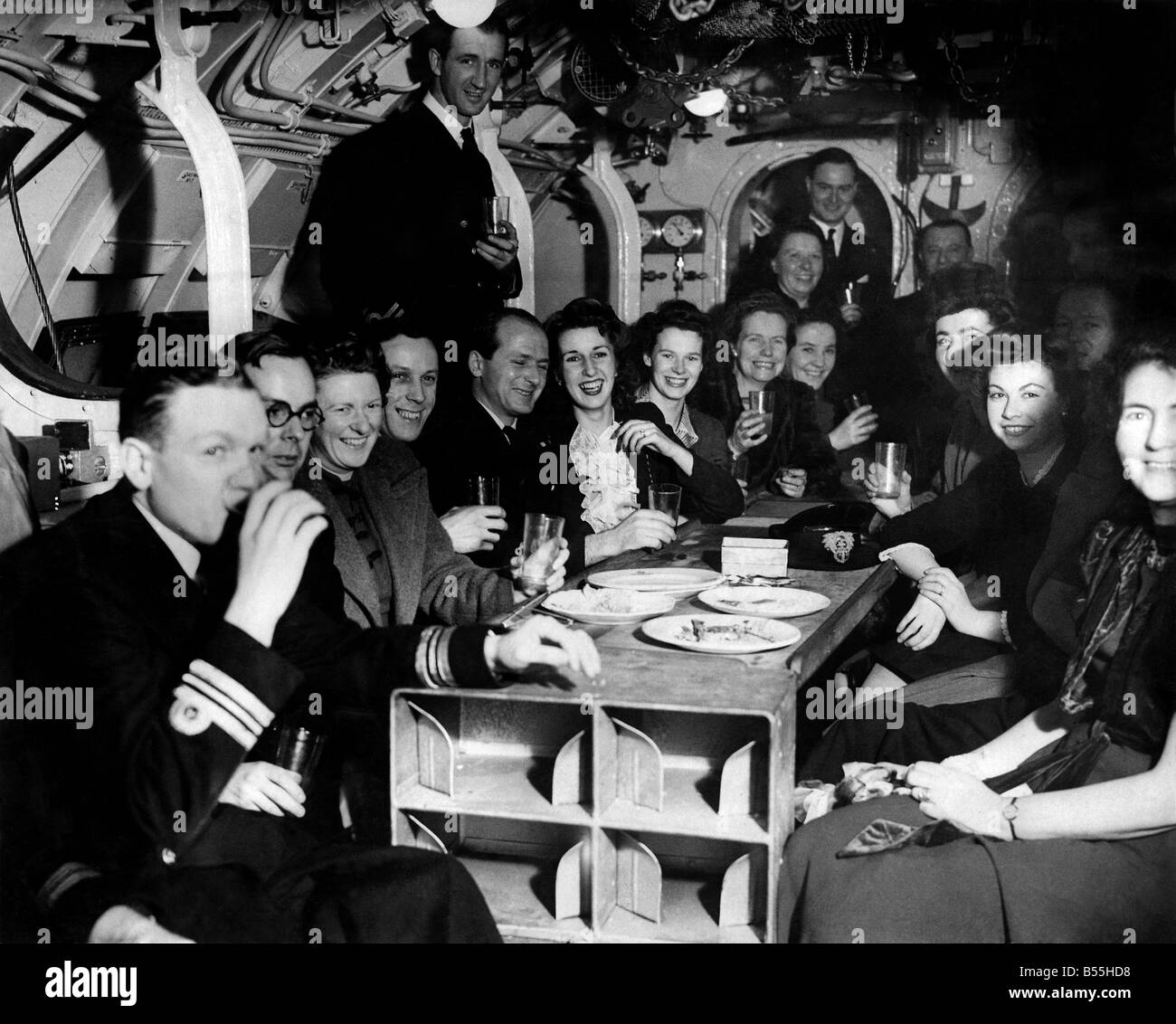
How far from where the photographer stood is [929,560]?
268 cm

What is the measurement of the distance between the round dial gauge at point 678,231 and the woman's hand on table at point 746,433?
51cm

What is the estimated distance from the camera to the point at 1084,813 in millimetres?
1965

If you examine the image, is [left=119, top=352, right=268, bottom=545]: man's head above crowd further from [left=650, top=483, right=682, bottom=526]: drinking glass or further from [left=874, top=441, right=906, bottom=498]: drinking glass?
[left=874, top=441, right=906, bottom=498]: drinking glass

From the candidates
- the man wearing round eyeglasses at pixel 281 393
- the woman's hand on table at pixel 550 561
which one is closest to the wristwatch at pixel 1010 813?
the woman's hand on table at pixel 550 561

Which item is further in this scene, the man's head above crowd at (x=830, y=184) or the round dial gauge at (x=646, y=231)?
the man's head above crowd at (x=830, y=184)

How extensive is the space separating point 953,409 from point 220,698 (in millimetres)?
1993

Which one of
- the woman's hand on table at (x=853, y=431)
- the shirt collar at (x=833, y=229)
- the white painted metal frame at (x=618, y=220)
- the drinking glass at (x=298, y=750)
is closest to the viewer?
the drinking glass at (x=298, y=750)

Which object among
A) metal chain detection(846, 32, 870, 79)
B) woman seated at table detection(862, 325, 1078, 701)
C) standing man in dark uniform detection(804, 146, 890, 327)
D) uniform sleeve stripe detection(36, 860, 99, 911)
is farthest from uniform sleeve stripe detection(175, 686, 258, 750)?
metal chain detection(846, 32, 870, 79)

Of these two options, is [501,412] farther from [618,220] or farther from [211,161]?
[211,161]

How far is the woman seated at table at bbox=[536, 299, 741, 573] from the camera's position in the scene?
275 centimetres

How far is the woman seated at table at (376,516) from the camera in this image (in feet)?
7.43

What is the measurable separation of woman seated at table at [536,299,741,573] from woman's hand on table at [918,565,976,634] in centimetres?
59

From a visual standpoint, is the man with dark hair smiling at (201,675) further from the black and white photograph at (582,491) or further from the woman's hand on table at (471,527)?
the woman's hand on table at (471,527)

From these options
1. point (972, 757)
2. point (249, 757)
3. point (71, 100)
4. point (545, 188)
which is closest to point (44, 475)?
point (249, 757)
